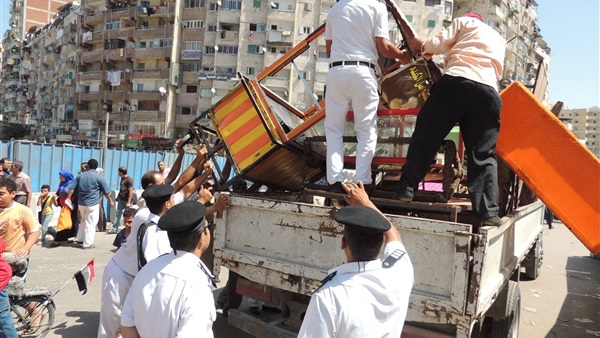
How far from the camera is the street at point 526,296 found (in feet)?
16.0

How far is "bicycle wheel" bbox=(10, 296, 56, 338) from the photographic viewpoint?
13.4 ft

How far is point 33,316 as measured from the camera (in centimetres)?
417

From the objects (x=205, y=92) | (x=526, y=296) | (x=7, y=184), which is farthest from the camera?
(x=205, y=92)

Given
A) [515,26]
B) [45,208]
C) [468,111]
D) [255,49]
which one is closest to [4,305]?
[468,111]

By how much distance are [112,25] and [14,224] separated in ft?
163

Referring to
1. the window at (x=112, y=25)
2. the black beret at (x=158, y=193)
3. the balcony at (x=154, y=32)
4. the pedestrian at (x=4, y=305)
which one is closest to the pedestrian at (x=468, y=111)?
the black beret at (x=158, y=193)

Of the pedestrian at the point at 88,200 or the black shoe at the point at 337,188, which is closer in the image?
the black shoe at the point at 337,188

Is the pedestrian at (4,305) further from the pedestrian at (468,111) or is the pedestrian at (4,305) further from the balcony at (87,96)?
the balcony at (87,96)

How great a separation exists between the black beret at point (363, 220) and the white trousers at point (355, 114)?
5.49 ft

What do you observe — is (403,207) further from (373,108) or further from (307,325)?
(307,325)

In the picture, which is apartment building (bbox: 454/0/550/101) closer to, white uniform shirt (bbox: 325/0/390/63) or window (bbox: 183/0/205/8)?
window (bbox: 183/0/205/8)

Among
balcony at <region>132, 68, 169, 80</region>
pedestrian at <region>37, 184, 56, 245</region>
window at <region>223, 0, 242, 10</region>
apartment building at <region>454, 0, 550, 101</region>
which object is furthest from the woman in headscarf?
apartment building at <region>454, 0, 550, 101</region>

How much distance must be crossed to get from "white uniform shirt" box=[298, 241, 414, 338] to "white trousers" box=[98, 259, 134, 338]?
2494mm

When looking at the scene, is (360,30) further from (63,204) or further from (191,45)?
(191,45)
